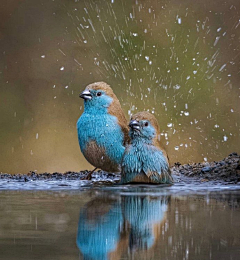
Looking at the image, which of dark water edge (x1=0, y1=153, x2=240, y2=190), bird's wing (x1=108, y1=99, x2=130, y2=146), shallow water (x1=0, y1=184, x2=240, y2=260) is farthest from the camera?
bird's wing (x1=108, y1=99, x2=130, y2=146)

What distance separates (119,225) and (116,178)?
3.18 metres

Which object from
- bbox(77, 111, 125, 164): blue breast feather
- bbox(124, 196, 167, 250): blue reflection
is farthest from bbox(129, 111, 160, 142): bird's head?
bbox(124, 196, 167, 250): blue reflection

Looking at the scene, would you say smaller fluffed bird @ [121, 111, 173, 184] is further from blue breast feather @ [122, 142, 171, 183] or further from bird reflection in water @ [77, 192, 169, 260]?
bird reflection in water @ [77, 192, 169, 260]

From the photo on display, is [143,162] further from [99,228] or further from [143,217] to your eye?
[99,228]

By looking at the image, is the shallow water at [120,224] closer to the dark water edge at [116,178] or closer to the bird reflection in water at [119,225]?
the bird reflection in water at [119,225]

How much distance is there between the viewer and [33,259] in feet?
7.67

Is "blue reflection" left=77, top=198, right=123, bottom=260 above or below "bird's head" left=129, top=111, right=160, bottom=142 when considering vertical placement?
below

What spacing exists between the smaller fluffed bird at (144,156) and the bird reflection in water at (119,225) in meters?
0.79

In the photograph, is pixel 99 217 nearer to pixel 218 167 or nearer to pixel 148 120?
pixel 148 120

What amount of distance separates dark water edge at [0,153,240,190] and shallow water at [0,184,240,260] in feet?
1.95

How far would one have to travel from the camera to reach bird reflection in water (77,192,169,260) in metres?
2.60

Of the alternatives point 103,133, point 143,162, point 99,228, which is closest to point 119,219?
point 99,228

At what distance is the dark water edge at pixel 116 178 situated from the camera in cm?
568

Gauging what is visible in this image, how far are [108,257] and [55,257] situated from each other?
21cm
